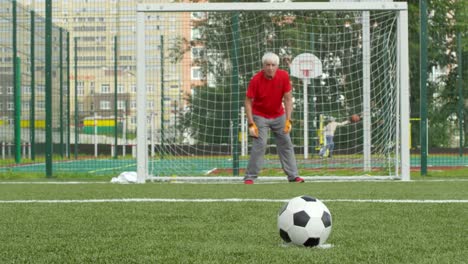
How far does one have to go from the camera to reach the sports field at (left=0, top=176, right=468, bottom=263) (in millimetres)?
3529

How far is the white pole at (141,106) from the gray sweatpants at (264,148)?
1.79 meters

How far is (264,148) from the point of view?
31.7 ft

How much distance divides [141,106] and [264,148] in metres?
2.18

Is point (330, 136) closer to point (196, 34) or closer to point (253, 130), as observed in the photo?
point (196, 34)

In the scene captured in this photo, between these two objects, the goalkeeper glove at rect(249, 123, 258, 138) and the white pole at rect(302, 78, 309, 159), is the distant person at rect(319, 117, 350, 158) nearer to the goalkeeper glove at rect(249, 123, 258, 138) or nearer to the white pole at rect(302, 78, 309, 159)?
the white pole at rect(302, 78, 309, 159)

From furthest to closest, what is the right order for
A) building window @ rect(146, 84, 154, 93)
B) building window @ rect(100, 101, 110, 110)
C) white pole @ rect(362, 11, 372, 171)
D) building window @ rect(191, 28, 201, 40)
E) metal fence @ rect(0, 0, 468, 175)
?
building window @ rect(100, 101, 110, 110) < metal fence @ rect(0, 0, 468, 175) < building window @ rect(191, 28, 201, 40) < white pole @ rect(362, 11, 372, 171) < building window @ rect(146, 84, 154, 93)

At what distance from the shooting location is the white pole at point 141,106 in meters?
10.6

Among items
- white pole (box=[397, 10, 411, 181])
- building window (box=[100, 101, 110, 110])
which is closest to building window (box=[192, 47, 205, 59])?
white pole (box=[397, 10, 411, 181])

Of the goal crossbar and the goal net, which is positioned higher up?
the goal crossbar

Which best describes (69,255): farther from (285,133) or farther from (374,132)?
(374,132)

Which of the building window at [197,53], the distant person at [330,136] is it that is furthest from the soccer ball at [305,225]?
the distant person at [330,136]

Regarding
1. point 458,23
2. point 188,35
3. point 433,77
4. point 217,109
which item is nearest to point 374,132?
point 217,109

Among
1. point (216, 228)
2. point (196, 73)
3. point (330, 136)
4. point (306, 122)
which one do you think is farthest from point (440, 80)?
point (216, 228)

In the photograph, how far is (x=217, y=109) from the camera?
12.6 m
